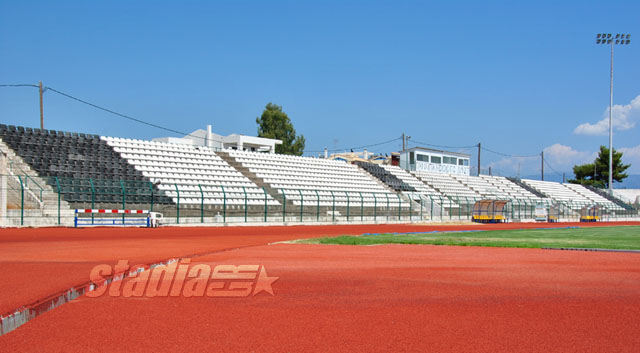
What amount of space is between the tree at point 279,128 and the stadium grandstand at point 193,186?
91.0ft

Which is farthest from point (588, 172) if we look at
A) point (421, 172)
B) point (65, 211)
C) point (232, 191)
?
point (65, 211)

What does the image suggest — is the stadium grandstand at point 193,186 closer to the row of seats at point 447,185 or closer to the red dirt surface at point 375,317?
the row of seats at point 447,185

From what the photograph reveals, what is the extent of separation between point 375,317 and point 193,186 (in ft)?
91.8

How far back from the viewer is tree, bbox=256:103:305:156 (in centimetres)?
8394

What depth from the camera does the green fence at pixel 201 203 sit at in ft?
82.5

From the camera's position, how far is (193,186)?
3288 centimetres

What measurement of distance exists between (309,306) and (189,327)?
1710 mm

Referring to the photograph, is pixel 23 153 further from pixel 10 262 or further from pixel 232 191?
pixel 10 262

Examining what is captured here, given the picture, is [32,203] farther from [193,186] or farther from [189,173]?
[189,173]

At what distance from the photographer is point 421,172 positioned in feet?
188
